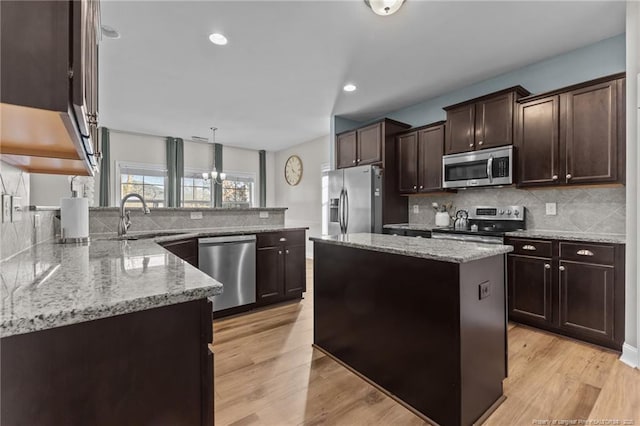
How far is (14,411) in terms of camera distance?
0.61m

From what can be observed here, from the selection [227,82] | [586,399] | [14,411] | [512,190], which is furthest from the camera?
[227,82]

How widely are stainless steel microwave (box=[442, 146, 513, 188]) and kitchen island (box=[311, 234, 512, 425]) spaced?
5.68 feet

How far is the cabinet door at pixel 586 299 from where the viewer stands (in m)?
2.33

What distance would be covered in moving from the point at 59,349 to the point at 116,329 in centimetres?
11

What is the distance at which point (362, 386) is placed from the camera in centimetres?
187

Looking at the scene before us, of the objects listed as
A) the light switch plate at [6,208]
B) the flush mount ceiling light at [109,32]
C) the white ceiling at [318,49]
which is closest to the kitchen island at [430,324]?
the light switch plate at [6,208]

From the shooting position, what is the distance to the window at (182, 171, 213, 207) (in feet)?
21.5

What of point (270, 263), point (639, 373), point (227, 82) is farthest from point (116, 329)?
point (227, 82)

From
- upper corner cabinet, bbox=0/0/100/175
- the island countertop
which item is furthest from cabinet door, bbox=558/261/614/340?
upper corner cabinet, bbox=0/0/100/175

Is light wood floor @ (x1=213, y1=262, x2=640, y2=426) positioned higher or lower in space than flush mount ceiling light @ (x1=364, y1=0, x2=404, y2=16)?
lower

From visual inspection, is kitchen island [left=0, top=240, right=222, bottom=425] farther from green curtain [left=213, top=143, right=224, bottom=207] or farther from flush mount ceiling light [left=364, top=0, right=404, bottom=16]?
green curtain [left=213, top=143, right=224, bottom=207]

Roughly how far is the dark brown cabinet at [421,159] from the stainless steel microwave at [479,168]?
0.21m

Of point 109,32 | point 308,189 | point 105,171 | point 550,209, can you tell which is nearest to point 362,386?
point 550,209

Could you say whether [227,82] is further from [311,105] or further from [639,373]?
[639,373]
